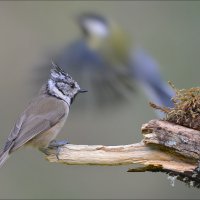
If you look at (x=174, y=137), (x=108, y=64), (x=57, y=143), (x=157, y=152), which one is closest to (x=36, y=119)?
(x=57, y=143)

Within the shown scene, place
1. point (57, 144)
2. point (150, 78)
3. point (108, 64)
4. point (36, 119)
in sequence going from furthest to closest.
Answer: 1. point (108, 64)
2. point (150, 78)
3. point (36, 119)
4. point (57, 144)

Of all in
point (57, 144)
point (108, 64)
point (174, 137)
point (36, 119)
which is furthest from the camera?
point (108, 64)

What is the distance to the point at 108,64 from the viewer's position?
7391mm

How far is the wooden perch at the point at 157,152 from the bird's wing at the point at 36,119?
47 centimetres

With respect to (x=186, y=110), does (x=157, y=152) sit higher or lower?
lower

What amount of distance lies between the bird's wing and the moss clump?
2.85 ft

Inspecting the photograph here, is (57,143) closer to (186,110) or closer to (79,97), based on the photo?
(186,110)

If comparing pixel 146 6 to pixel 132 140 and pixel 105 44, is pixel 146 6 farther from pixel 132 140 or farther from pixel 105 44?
pixel 132 140

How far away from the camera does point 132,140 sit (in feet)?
23.0

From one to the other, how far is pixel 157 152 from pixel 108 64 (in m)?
3.67

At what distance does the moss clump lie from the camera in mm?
3729

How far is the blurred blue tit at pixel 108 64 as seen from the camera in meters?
6.82

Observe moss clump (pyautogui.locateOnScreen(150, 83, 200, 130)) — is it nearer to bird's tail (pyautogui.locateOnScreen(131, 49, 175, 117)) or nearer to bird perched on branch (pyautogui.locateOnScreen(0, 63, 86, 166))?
bird perched on branch (pyautogui.locateOnScreen(0, 63, 86, 166))

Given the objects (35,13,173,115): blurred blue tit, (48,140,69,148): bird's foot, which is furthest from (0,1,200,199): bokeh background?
(48,140,69,148): bird's foot
